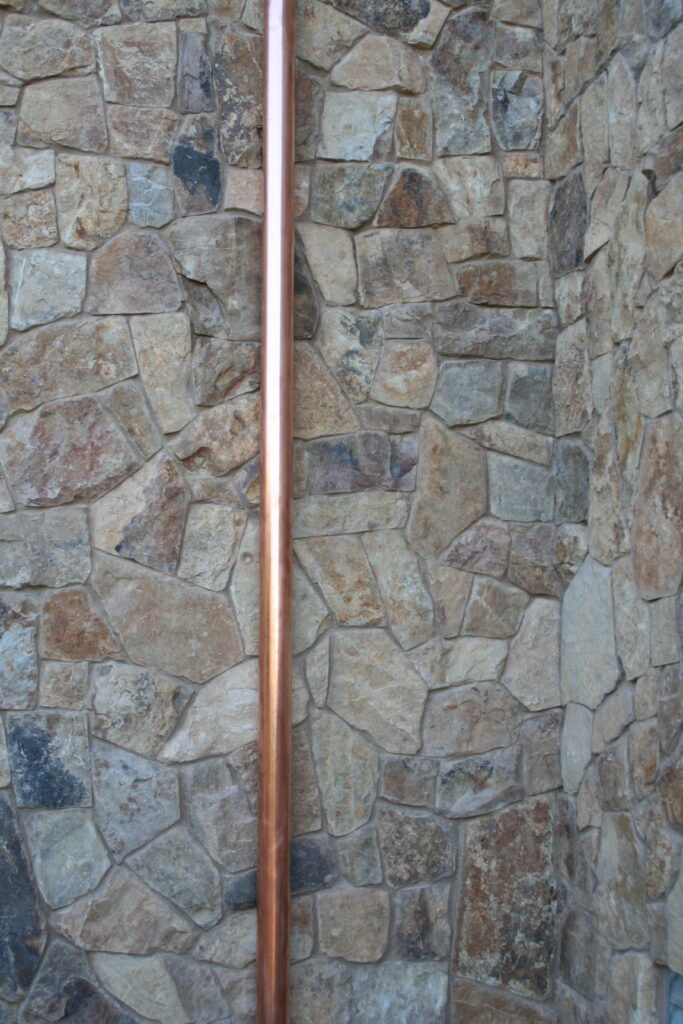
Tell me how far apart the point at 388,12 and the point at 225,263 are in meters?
0.66

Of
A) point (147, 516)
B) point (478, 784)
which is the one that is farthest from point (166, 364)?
point (478, 784)

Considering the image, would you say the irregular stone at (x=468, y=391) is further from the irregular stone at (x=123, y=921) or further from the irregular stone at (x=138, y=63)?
the irregular stone at (x=123, y=921)

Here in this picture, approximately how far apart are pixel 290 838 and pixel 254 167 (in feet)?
4.37

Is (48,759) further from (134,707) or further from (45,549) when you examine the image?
(45,549)

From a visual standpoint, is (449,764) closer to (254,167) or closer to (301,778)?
(301,778)

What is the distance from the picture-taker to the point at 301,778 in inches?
74.5

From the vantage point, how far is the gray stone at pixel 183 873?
182 centimetres

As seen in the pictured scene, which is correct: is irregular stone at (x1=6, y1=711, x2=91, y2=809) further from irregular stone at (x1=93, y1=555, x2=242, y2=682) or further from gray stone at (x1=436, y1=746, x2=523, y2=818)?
gray stone at (x1=436, y1=746, x2=523, y2=818)

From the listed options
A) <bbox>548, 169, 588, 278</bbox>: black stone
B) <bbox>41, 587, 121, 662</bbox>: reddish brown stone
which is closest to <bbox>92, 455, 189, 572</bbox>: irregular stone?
<bbox>41, 587, 121, 662</bbox>: reddish brown stone

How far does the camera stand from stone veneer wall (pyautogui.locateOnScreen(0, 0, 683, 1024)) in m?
1.80

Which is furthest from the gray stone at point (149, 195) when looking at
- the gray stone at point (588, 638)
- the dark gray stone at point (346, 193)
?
the gray stone at point (588, 638)

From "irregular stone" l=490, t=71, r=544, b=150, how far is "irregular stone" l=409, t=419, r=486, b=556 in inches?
25.7

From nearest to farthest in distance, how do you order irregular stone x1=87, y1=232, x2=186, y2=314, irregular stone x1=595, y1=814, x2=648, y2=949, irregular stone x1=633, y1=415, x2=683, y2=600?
irregular stone x1=633, y1=415, x2=683, y2=600, irregular stone x1=595, y1=814, x2=648, y2=949, irregular stone x1=87, y1=232, x2=186, y2=314

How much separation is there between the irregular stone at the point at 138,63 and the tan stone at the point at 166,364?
45 centimetres
